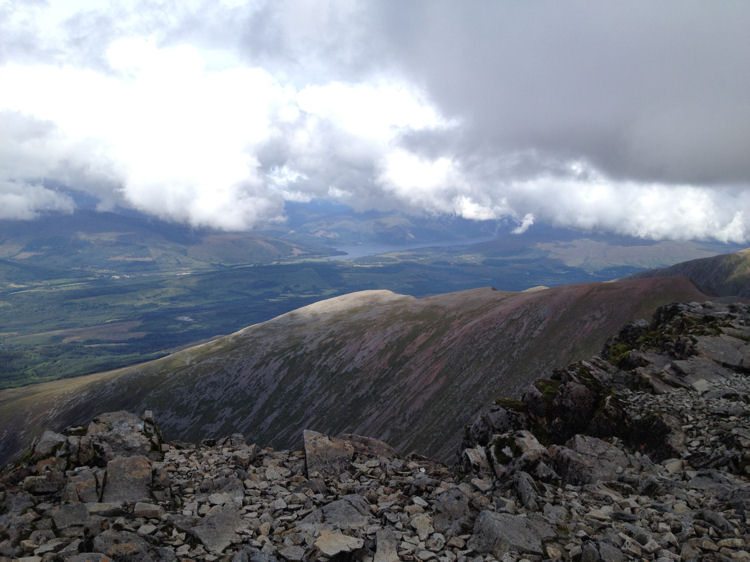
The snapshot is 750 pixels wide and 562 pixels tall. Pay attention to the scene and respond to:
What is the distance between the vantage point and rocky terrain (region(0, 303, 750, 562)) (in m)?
13.4

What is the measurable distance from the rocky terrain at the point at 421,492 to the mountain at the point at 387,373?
66599 millimetres

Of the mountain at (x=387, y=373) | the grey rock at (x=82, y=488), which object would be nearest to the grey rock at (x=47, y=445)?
the grey rock at (x=82, y=488)

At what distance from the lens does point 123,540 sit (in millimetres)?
13406

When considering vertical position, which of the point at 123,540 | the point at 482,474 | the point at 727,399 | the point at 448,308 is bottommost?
the point at 448,308

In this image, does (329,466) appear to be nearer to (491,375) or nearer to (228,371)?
(491,375)

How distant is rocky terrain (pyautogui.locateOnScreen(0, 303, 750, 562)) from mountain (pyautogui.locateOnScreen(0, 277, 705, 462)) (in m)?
66.6

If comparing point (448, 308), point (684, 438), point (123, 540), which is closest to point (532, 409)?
point (684, 438)

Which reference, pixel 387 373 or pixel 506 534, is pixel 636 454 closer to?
pixel 506 534

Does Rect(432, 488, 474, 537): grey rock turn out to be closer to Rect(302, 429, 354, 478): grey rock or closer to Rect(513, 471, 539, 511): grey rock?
Rect(513, 471, 539, 511): grey rock

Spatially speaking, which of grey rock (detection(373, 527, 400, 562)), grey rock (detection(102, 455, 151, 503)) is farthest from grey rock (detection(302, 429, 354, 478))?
grey rock (detection(102, 455, 151, 503))

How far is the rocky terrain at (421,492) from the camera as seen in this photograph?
13398 mm

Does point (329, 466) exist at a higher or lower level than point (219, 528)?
lower

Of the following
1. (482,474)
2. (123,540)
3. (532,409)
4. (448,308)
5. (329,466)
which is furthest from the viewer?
(448,308)

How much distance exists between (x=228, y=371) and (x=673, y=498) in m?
185
